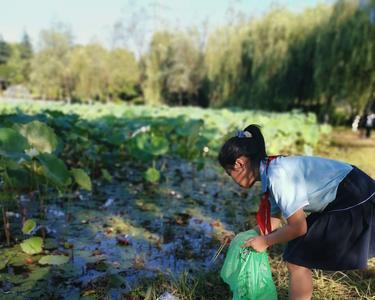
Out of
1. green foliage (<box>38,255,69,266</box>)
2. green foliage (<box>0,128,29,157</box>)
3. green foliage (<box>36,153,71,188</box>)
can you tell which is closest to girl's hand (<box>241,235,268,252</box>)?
green foliage (<box>38,255,69,266</box>)

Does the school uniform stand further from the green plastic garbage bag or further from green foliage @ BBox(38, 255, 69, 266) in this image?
green foliage @ BBox(38, 255, 69, 266)

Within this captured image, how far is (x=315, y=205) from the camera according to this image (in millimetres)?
1738

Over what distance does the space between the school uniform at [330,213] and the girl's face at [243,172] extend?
5cm

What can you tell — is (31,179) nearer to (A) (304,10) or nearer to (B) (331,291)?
(B) (331,291)

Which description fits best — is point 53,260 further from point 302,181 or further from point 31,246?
point 302,181

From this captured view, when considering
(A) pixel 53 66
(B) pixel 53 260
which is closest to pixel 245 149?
(B) pixel 53 260

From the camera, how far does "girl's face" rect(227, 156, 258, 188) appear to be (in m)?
1.69

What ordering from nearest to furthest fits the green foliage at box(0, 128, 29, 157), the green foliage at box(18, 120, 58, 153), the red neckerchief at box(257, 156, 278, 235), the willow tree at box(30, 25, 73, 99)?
the red neckerchief at box(257, 156, 278, 235), the green foliage at box(0, 128, 29, 157), the green foliage at box(18, 120, 58, 153), the willow tree at box(30, 25, 73, 99)

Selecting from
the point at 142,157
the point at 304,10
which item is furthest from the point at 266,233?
the point at 304,10

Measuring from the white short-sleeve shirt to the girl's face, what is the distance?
0.15ft

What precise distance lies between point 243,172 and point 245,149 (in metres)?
0.10

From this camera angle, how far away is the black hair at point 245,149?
5.49ft

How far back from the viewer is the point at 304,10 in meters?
18.3

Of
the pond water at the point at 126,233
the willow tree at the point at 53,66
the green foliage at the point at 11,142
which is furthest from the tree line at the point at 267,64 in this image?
the green foliage at the point at 11,142
